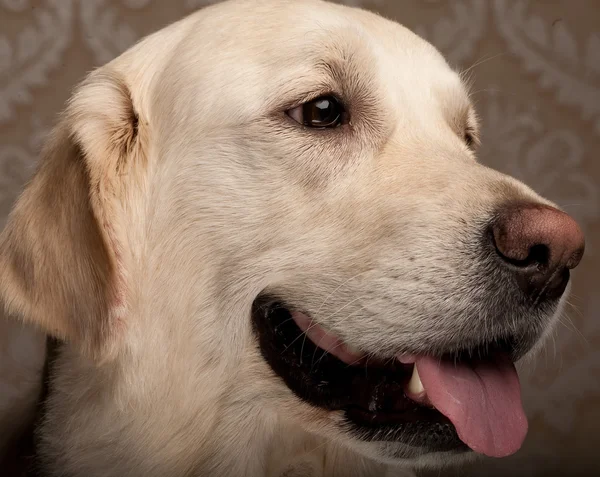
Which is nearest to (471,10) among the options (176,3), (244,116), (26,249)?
(176,3)

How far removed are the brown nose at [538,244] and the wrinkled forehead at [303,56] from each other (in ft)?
1.35

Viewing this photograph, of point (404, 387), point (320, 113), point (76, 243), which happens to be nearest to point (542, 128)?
point (320, 113)

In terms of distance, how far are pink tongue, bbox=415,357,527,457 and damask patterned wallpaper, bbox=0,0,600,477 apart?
1322 mm

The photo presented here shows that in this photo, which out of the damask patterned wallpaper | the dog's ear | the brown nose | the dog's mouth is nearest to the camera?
the brown nose

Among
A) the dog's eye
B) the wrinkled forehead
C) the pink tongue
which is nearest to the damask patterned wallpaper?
the wrinkled forehead

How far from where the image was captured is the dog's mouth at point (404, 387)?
1303mm

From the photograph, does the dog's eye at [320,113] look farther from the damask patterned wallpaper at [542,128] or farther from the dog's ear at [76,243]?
the damask patterned wallpaper at [542,128]

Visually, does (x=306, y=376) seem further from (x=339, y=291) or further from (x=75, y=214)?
(x=75, y=214)

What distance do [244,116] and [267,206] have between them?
0.18m

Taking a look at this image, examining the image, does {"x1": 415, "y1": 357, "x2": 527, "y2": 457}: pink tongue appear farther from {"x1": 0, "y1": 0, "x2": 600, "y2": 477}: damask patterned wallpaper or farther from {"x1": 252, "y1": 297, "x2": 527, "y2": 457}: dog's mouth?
{"x1": 0, "y1": 0, "x2": 600, "y2": 477}: damask patterned wallpaper

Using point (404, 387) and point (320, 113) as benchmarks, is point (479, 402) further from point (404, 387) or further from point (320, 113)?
point (320, 113)

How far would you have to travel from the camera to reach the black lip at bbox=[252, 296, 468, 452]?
134 cm


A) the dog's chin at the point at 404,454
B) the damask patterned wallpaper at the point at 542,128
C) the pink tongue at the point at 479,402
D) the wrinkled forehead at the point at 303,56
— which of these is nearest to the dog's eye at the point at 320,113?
the wrinkled forehead at the point at 303,56

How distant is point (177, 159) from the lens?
4.96ft
